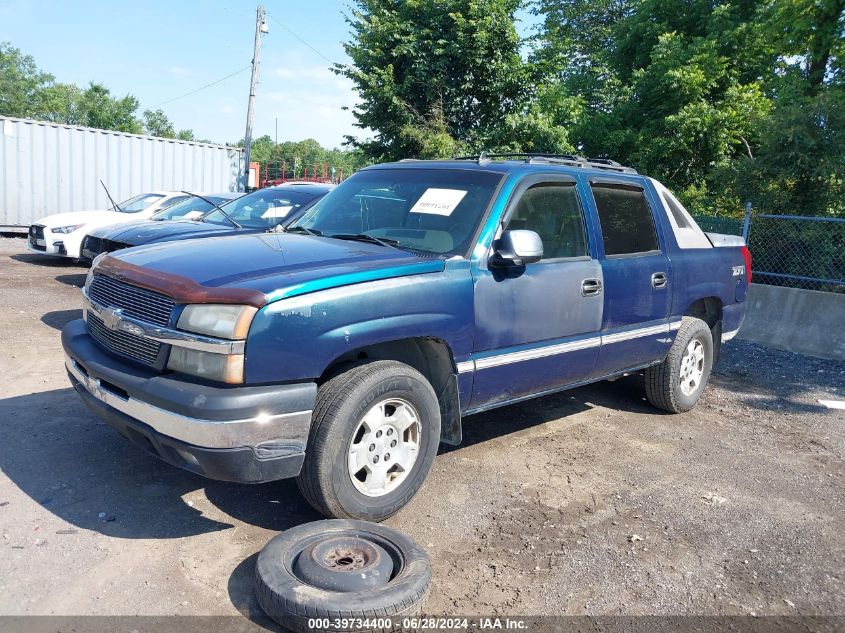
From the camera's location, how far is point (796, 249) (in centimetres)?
955

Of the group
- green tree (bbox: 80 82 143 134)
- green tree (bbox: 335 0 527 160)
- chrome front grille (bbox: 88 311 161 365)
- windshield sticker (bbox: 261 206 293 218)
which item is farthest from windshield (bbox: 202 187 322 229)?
green tree (bbox: 80 82 143 134)

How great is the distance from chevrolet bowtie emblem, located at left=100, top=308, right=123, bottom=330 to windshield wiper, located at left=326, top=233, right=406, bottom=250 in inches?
53.7

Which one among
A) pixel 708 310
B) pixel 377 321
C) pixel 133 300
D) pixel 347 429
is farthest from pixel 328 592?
pixel 708 310

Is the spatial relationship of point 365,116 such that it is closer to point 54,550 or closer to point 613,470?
point 613,470

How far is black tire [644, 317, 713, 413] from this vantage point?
568 centimetres

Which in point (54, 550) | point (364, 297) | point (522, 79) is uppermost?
point (522, 79)

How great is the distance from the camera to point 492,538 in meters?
3.61

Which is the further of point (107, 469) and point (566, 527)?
point (107, 469)

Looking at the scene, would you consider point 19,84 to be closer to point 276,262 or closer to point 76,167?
point 76,167

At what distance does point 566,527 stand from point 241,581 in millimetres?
1751

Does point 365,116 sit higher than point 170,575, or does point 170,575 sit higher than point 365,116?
point 365,116

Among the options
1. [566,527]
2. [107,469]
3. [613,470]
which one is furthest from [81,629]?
[613,470]

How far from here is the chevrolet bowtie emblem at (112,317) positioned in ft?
11.4

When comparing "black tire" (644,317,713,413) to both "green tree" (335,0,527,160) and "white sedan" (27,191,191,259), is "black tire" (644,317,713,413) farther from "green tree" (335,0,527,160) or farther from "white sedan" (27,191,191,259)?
"green tree" (335,0,527,160)
